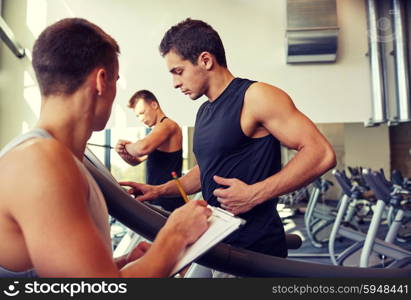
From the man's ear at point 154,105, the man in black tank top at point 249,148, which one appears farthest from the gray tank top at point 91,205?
the man's ear at point 154,105

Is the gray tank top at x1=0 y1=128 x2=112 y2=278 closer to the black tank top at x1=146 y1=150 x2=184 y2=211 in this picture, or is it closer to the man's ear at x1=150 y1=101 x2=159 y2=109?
the black tank top at x1=146 y1=150 x2=184 y2=211

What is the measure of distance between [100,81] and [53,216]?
285 mm

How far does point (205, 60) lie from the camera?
1.34m

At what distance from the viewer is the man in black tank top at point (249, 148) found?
114 centimetres

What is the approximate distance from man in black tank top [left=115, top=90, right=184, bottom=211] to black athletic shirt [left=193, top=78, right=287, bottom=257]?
1109mm

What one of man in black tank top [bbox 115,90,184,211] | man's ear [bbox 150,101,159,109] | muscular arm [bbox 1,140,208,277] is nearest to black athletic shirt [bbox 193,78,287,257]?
muscular arm [bbox 1,140,208,277]

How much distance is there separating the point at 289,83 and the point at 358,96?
0.72m

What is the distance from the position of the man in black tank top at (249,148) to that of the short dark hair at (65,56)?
0.51m

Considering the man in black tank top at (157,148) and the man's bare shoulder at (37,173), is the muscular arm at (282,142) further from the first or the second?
the man in black tank top at (157,148)

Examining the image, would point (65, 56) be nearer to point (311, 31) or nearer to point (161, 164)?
point (161, 164)

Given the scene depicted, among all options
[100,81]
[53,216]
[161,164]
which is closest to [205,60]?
[100,81]

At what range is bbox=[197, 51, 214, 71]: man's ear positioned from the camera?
1.34 meters

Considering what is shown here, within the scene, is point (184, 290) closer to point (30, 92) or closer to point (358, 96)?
point (358, 96)

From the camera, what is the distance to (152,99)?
2.72m
